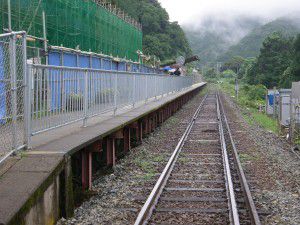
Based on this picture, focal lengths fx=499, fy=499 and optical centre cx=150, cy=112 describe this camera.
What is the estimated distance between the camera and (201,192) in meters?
8.15

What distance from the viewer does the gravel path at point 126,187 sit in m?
6.67

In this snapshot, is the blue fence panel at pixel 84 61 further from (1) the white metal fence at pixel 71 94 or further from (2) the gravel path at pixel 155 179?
(2) the gravel path at pixel 155 179

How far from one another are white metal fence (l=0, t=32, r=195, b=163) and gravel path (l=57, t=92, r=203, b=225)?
125 cm

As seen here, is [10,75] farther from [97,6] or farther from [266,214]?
[97,6]

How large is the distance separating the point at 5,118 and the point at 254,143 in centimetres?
1013

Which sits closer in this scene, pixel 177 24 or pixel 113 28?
pixel 113 28

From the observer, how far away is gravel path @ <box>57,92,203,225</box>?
6.67 m

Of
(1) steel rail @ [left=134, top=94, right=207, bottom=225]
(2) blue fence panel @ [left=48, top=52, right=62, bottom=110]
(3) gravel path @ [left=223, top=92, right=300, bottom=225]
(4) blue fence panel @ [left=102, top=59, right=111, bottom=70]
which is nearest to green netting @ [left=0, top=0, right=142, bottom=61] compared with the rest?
(4) blue fence panel @ [left=102, top=59, right=111, bottom=70]

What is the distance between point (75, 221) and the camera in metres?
6.41

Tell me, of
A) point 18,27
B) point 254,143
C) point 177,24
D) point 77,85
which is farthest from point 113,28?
point 177,24

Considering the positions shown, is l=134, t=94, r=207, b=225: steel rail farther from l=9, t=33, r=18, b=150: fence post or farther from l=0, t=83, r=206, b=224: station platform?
l=9, t=33, r=18, b=150: fence post

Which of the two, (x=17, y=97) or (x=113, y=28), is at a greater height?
(x=113, y=28)

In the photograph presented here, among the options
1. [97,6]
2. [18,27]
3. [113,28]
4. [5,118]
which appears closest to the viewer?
[5,118]

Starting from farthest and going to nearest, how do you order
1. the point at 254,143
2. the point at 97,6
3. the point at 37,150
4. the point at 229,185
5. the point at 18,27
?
1. the point at 97,6
2. the point at 18,27
3. the point at 254,143
4. the point at 229,185
5. the point at 37,150
